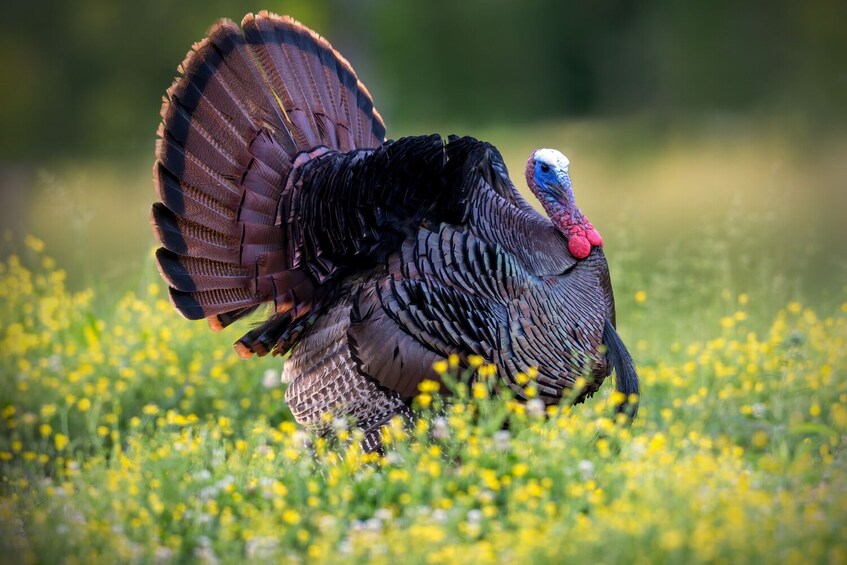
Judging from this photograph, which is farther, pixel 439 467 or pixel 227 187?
pixel 227 187

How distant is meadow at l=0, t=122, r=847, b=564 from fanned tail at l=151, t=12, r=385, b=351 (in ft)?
2.01

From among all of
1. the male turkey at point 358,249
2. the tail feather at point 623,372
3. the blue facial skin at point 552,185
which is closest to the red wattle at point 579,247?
the male turkey at point 358,249

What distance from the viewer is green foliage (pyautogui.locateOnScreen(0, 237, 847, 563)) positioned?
121 inches

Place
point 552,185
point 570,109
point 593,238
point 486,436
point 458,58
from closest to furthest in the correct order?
point 486,436 < point 593,238 < point 552,185 < point 570,109 < point 458,58

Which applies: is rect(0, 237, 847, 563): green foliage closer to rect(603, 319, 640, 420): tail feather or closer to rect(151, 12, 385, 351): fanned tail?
rect(603, 319, 640, 420): tail feather

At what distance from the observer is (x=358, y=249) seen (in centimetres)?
436

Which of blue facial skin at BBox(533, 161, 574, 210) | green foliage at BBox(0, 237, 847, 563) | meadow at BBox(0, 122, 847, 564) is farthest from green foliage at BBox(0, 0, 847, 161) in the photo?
blue facial skin at BBox(533, 161, 574, 210)

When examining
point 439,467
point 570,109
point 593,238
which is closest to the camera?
point 439,467

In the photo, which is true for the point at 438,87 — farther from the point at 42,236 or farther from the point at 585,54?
the point at 42,236

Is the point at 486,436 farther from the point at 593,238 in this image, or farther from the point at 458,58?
the point at 458,58

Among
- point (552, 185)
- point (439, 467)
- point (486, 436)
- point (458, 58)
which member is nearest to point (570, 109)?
point (458, 58)

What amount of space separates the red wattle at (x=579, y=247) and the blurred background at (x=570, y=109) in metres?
1.90

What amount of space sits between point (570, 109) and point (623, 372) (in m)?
8.63

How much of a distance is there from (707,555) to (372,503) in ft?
4.29
